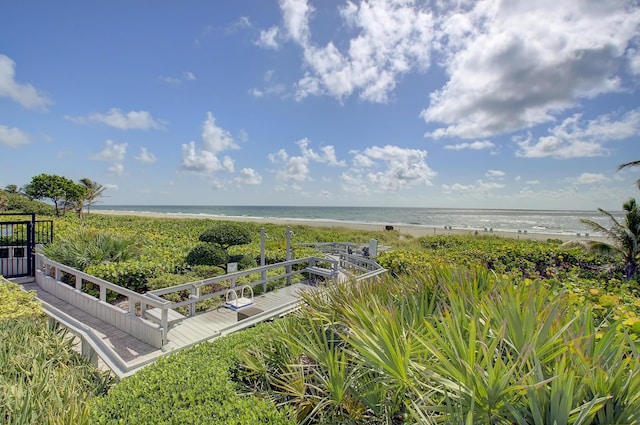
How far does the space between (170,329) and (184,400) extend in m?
3.73

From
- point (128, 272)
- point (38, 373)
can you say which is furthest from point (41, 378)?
point (128, 272)

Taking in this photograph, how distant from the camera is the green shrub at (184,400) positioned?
7.33ft

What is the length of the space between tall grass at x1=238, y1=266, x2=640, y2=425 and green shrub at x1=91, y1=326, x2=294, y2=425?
0.29 meters

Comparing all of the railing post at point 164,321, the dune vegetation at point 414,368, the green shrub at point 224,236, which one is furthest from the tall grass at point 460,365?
the green shrub at point 224,236

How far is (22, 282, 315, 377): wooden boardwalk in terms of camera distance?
15.5 feet

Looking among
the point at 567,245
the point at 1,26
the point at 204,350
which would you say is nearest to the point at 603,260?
the point at 567,245

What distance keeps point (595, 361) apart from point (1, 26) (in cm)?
1337

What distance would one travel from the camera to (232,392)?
2.54 meters

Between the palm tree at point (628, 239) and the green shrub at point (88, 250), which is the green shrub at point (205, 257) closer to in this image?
the green shrub at point (88, 250)

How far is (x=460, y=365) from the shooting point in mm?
1779

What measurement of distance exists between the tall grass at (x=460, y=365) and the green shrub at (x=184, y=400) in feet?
0.94

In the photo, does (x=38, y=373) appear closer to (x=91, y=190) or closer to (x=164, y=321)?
(x=164, y=321)

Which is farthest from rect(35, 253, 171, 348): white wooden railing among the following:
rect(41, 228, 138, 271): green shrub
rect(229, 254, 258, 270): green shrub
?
rect(229, 254, 258, 270): green shrub

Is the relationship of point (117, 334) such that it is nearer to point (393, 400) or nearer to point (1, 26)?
point (393, 400)
